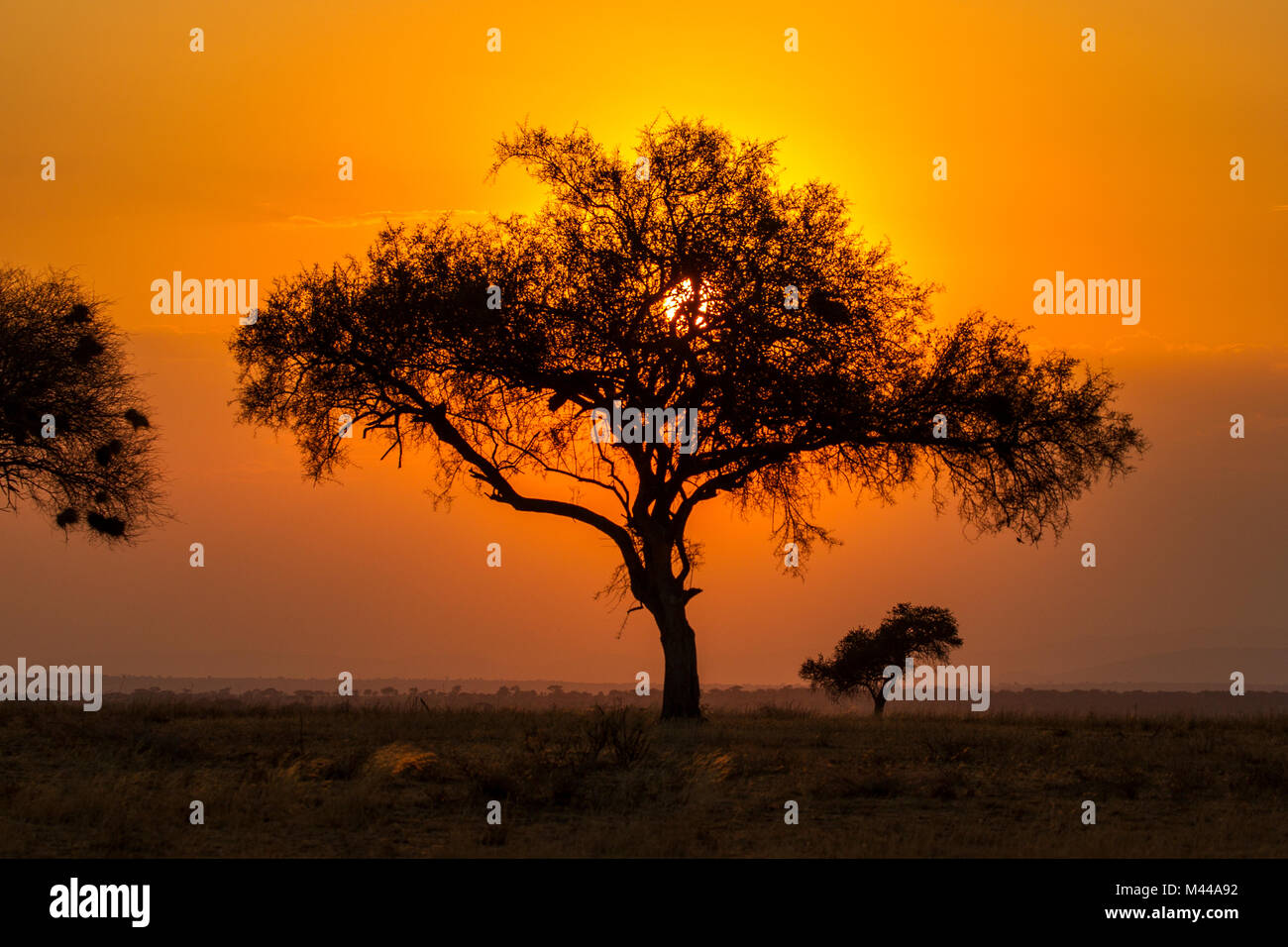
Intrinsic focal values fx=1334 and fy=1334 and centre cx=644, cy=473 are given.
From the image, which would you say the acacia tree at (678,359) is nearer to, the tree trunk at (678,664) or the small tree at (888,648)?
the tree trunk at (678,664)

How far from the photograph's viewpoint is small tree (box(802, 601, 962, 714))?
50188 millimetres

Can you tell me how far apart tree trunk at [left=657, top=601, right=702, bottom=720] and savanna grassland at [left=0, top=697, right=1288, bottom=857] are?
182cm

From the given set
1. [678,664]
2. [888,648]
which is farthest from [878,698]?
[678,664]

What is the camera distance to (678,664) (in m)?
30.7

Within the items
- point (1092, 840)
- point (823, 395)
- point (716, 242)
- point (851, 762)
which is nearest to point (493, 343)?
point (716, 242)

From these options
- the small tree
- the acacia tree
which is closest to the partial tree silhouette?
the acacia tree

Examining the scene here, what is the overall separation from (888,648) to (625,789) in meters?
32.2

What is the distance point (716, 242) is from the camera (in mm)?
29453

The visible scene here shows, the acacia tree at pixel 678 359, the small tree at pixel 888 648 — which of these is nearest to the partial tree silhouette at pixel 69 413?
the acacia tree at pixel 678 359

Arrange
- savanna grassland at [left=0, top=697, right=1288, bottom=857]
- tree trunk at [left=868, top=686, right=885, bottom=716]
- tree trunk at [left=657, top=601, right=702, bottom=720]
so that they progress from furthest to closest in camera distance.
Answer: tree trunk at [left=868, top=686, right=885, bottom=716], tree trunk at [left=657, top=601, right=702, bottom=720], savanna grassland at [left=0, top=697, right=1288, bottom=857]

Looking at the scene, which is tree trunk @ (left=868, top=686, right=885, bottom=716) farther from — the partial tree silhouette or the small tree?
the partial tree silhouette

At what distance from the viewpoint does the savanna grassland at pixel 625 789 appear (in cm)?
1593

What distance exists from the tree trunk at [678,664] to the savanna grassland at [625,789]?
1819mm
